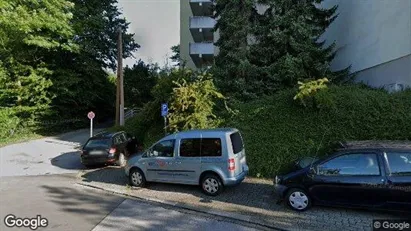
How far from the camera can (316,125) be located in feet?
30.6

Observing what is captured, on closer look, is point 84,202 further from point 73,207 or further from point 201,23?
point 201,23

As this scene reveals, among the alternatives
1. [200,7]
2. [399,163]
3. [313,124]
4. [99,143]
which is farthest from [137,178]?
[200,7]

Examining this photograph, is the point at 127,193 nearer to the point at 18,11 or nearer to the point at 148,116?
the point at 148,116

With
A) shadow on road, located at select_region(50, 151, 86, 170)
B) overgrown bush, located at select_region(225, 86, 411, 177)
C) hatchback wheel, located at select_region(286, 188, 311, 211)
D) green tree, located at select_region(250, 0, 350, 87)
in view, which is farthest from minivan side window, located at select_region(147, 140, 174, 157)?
green tree, located at select_region(250, 0, 350, 87)

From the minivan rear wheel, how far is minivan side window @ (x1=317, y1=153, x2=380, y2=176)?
2565 millimetres

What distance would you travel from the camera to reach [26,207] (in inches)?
289

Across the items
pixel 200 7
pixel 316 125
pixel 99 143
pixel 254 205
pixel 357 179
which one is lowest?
pixel 254 205

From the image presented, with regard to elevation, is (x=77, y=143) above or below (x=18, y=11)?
below

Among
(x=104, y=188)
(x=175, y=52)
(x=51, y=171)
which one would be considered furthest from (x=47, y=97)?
(x=175, y=52)

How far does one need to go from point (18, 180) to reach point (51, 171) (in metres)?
1.47

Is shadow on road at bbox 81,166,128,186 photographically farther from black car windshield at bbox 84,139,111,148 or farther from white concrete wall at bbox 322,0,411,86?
white concrete wall at bbox 322,0,411,86

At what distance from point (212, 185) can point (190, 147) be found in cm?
118

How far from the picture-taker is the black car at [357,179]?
5.91 metres

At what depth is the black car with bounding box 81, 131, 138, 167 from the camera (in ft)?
38.6
